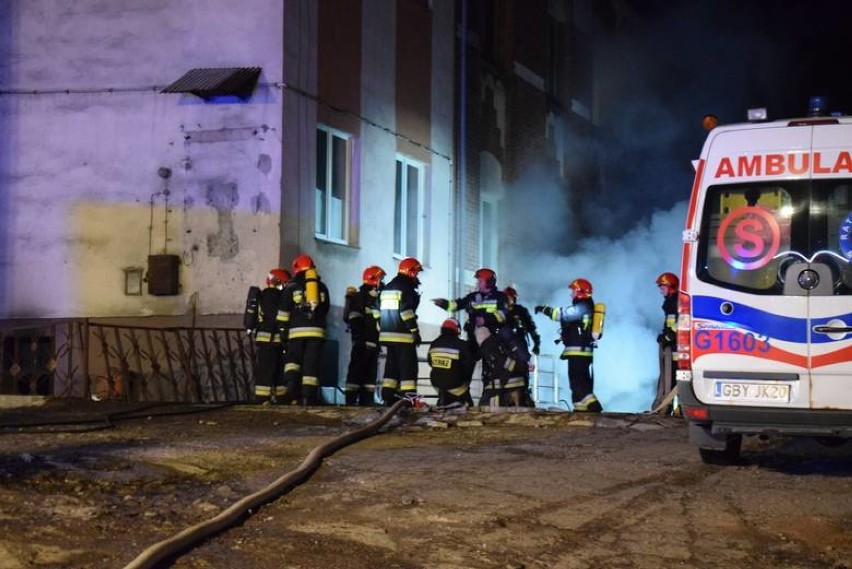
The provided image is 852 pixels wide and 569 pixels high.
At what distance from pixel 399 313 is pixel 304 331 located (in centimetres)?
115

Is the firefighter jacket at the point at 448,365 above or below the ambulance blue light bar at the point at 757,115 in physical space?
below

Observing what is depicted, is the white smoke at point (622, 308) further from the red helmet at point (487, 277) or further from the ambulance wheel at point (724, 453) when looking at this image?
the ambulance wheel at point (724, 453)

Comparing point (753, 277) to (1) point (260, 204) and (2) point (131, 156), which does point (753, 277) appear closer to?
(1) point (260, 204)

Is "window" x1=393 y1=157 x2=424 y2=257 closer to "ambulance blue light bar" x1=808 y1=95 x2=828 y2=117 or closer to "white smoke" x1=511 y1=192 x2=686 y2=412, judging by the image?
"white smoke" x1=511 y1=192 x2=686 y2=412

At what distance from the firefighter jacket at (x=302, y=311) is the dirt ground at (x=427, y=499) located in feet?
11.5

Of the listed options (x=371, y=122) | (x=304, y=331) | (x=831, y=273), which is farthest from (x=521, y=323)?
(x=831, y=273)

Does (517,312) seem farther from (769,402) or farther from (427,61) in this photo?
(769,402)

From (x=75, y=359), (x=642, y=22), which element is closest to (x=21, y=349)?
(x=75, y=359)

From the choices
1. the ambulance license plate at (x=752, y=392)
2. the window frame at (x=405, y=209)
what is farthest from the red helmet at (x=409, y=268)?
the ambulance license plate at (x=752, y=392)

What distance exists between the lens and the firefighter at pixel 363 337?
1605cm

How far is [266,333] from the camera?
1587cm

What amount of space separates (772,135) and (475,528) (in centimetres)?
366

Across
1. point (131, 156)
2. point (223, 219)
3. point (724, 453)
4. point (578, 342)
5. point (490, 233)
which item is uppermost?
point (131, 156)

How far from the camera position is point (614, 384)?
25.7m
